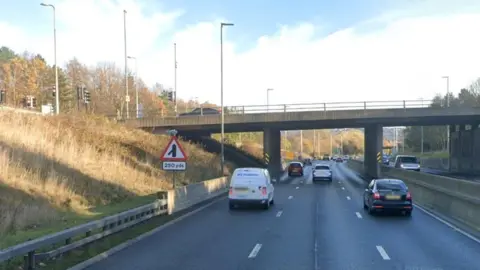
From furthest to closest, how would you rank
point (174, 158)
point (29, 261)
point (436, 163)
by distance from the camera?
point (436, 163) → point (174, 158) → point (29, 261)

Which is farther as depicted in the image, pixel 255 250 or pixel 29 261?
pixel 255 250

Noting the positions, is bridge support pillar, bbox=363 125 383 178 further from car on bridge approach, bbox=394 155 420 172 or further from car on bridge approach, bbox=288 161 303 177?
car on bridge approach, bbox=288 161 303 177

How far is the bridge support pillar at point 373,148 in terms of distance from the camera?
5525cm

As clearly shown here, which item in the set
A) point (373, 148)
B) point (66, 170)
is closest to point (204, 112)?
point (373, 148)

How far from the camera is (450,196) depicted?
2136 centimetres

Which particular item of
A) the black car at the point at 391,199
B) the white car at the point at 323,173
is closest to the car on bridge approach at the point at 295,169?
the white car at the point at 323,173

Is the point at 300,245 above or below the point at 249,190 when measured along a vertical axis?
below

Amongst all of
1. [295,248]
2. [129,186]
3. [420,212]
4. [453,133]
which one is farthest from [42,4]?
[453,133]

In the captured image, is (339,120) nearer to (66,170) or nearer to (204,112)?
(204,112)

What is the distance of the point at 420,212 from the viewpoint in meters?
22.8

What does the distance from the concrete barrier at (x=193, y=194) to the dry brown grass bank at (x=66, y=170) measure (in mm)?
2623

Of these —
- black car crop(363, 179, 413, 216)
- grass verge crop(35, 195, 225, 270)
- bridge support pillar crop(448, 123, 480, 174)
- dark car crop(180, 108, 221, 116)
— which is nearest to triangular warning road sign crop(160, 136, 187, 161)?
grass verge crop(35, 195, 225, 270)

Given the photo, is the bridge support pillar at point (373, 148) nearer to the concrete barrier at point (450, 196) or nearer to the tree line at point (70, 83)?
the concrete barrier at point (450, 196)

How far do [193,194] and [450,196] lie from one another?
38.9 feet
